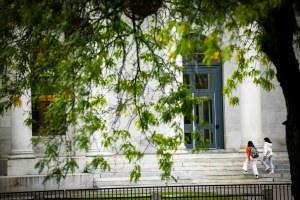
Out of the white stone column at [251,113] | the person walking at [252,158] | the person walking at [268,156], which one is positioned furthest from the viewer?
the white stone column at [251,113]

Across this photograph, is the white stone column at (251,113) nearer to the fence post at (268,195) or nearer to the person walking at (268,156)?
the person walking at (268,156)

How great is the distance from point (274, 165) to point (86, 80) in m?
18.7

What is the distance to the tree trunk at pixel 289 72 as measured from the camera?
12.4m

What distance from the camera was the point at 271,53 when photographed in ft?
41.5

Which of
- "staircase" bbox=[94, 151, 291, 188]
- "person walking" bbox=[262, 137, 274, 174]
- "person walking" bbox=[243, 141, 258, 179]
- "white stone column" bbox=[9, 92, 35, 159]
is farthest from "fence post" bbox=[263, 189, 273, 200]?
"white stone column" bbox=[9, 92, 35, 159]

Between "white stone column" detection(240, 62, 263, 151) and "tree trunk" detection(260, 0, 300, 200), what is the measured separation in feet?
63.0

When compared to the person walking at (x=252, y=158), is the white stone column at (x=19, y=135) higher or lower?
higher

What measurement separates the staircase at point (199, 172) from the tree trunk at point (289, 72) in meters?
14.8

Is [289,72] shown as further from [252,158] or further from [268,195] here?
[252,158]

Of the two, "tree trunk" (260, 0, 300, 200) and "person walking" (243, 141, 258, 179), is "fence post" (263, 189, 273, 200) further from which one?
"person walking" (243, 141, 258, 179)

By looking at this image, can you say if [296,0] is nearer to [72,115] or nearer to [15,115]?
[72,115]

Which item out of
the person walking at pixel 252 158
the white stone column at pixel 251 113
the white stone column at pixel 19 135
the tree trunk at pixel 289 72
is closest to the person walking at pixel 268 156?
the person walking at pixel 252 158

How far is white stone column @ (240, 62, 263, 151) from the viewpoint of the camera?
3191 cm

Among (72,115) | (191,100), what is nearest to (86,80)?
(72,115)
